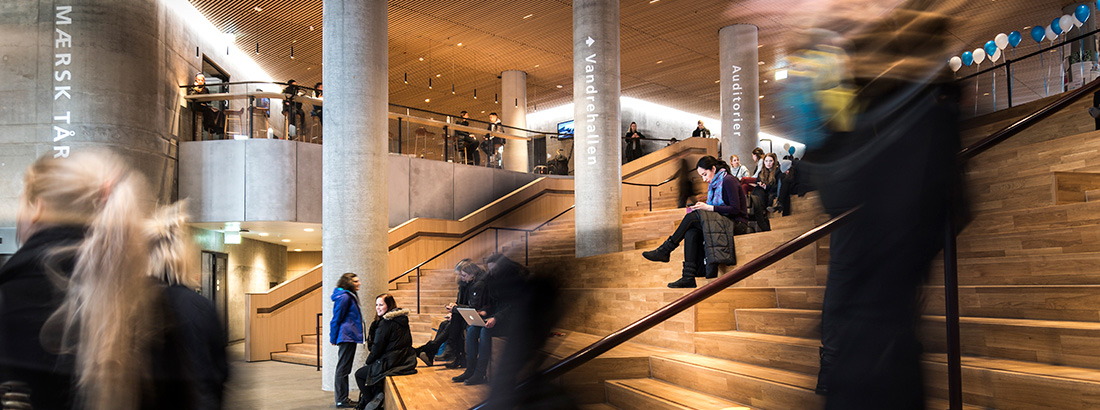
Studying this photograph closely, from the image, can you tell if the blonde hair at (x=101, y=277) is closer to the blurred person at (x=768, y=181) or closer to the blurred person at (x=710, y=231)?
the blurred person at (x=710, y=231)

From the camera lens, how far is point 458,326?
7836 millimetres

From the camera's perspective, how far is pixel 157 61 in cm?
1207

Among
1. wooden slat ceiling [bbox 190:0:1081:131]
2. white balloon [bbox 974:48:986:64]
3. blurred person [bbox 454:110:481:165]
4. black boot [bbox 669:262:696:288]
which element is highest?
wooden slat ceiling [bbox 190:0:1081:131]

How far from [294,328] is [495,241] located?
13.3 feet

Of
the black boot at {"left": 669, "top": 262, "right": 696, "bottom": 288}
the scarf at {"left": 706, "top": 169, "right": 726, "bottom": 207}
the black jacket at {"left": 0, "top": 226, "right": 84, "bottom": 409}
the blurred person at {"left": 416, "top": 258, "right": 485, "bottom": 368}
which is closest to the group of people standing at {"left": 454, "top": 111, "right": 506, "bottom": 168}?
the blurred person at {"left": 416, "top": 258, "right": 485, "bottom": 368}

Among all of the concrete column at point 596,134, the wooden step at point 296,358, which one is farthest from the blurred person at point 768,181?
the wooden step at point 296,358

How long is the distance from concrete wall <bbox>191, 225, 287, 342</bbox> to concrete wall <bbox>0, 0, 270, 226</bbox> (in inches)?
119

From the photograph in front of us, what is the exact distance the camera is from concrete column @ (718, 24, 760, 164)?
49.4ft

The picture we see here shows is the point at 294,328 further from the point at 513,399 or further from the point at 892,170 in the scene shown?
the point at 892,170

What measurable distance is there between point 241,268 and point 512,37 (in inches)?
319

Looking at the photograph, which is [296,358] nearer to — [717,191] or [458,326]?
[458,326]

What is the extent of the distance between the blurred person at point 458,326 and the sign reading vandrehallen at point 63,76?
273 inches

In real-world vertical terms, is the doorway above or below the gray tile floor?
above

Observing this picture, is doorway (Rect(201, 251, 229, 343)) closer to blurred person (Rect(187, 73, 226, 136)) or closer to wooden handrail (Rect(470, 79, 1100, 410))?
blurred person (Rect(187, 73, 226, 136))
